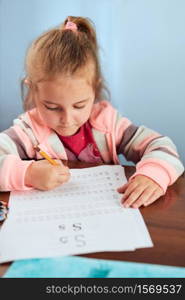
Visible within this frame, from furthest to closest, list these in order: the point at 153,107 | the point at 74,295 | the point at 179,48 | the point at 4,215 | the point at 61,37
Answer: the point at 153,107 < the point at 179,48 < the point at 61,37 < the point at 4,215 < the point at 74,295

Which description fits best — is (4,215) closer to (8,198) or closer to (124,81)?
(8,198)

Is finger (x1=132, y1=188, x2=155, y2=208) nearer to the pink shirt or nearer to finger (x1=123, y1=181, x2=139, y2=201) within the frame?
finger (x1=123, y1=181, x2=139, y2=201)

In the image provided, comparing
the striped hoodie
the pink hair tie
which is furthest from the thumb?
the pink hair tie

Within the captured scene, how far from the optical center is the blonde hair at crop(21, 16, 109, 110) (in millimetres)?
759

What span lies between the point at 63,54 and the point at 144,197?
1.16ft

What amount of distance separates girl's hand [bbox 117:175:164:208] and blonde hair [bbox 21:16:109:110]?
269mm

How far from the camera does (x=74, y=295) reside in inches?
16.1

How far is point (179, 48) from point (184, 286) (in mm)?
1029

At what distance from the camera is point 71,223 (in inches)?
21.1

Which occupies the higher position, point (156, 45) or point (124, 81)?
point (156, 45)

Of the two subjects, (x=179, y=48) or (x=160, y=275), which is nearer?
(x=160, y=275)

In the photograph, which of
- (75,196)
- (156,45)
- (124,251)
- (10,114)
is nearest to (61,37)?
(75,196)

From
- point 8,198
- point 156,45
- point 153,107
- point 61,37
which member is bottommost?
point 153,107

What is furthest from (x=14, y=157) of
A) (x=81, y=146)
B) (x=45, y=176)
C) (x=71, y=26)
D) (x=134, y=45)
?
(x=134, y=45)
